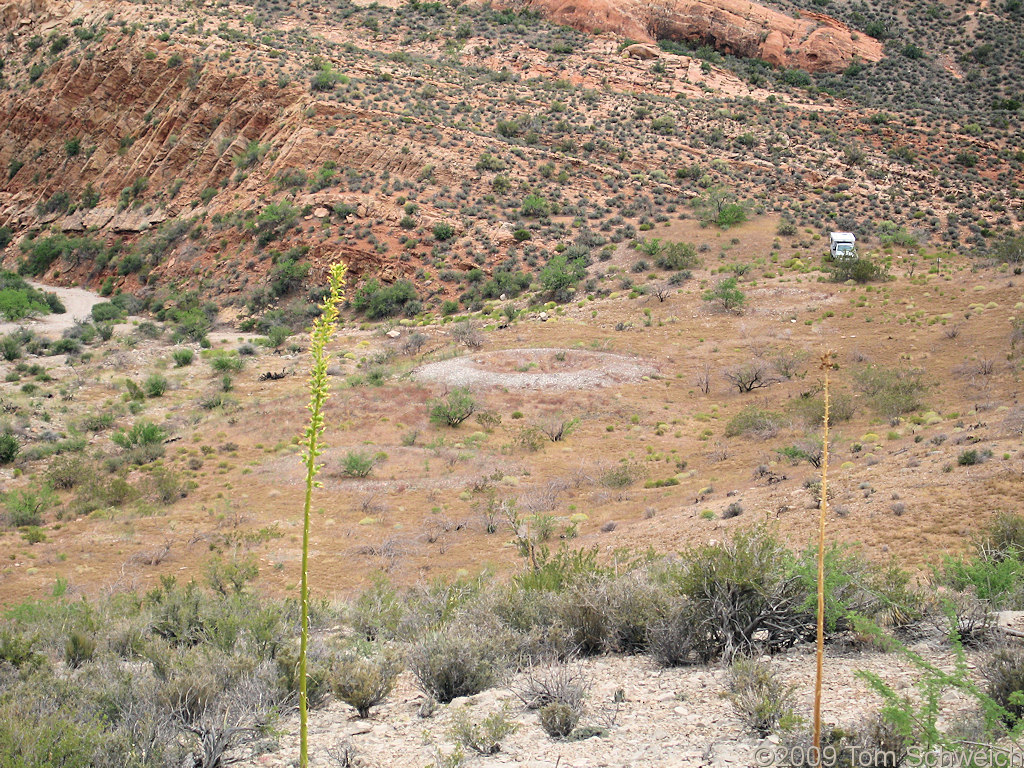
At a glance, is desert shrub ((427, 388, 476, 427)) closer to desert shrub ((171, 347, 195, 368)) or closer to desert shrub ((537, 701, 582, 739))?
desert shrub ((171, 347, 195, 368))

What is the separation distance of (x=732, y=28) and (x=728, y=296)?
39935mm

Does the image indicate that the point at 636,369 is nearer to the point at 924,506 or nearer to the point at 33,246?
the point at 924,506

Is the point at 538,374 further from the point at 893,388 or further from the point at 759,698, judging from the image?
the point at 759,698

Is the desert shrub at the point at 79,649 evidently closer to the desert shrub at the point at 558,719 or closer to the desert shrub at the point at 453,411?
the desert shrub at the point at 558,719

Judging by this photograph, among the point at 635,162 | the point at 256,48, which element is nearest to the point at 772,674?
the point at 635,162

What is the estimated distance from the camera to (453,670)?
5.19 m

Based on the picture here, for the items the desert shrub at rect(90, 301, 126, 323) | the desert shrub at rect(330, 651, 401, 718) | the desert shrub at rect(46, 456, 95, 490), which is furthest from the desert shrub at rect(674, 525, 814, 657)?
the desert shrub at rect(90, 301, 126, 323)

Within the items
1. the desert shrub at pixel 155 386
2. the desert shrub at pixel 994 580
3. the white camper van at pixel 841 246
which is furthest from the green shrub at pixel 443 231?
the desert shrub at pixel 994 580

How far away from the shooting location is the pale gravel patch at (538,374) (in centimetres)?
2061

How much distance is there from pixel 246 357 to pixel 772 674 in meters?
22.7

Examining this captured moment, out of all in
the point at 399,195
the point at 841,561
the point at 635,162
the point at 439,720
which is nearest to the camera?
the point at 439,720

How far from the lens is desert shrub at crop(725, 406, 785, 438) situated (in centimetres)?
1580

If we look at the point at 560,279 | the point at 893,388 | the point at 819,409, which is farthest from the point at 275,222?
the point at 893,388

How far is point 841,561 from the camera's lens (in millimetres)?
6160
